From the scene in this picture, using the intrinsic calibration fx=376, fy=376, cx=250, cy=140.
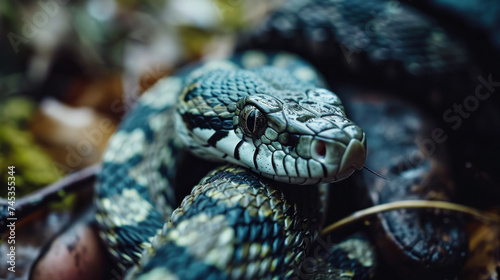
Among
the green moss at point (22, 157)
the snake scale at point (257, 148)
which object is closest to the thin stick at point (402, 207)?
the snake scale at point (257, 148)

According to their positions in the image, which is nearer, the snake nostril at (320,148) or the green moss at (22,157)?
the snake nostril at (320,148)

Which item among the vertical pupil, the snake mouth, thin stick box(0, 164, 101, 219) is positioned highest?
the vertical pupil

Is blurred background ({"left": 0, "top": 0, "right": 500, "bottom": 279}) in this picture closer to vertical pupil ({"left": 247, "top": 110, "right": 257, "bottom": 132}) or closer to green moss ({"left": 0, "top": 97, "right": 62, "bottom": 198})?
green moss ({"left": 0, "top": 97, "right": 62, "bottom": 198})

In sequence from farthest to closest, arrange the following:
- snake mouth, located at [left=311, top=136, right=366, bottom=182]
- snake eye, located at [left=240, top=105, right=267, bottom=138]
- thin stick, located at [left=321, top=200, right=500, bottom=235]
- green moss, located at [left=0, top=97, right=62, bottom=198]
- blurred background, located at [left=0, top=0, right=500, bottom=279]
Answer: blurred background, located at [left=0, top=0, right=500, bottom=279] → green moss, located at [left=0, top=97, right=62, bottom=198] → thin stick, located at [left=321, top=200, right=500, bottom=235] → snake eye, located at [left=240, top=105, right=267, bottom=138] → snake mouth, located at [left=311, top=136, right=366, bottom=182]

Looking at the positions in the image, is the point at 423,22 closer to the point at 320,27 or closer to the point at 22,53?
the point at 320,27

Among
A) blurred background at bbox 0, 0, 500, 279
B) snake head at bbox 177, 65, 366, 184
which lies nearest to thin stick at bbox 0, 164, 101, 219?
blurred background at bbox 0, 0, 500, 279

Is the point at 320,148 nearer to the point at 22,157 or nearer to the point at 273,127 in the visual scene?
the point at 273,127

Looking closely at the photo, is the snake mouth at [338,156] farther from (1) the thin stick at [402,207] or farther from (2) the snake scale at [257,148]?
(1) the thin stick at [402,207]

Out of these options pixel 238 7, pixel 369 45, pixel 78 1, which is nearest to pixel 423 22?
pixel 369 45
